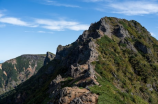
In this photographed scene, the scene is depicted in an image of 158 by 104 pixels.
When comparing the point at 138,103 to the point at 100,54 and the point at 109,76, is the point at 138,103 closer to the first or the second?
the point at 109,76

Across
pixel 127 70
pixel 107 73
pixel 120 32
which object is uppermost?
pixel 120 32

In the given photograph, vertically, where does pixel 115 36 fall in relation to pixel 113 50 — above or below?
above

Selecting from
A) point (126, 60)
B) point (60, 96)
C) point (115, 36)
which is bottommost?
point (60, 96)

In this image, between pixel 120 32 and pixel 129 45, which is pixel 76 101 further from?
pixel 120 32

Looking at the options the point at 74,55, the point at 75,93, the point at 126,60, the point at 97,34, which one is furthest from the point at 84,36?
the point at 75,93

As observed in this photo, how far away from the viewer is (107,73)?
5378 cm

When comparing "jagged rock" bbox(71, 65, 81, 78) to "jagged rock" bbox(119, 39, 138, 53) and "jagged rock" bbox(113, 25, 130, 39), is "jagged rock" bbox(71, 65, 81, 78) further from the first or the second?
"jagged rock" bbox(113, 25, 130, 39)

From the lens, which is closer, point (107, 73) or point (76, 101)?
point (76, 101)

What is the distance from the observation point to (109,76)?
53.1m

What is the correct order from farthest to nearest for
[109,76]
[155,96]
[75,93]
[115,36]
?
[115,36] < [155,96] < [109,76] < [75,93]

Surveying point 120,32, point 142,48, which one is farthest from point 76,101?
point 142,48

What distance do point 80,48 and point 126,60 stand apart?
66.5 ft

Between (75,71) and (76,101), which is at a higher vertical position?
(75,71)

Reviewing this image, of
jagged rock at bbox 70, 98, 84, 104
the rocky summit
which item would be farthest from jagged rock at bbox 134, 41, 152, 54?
jagged rock at bbox 70, 98, 84, 104
